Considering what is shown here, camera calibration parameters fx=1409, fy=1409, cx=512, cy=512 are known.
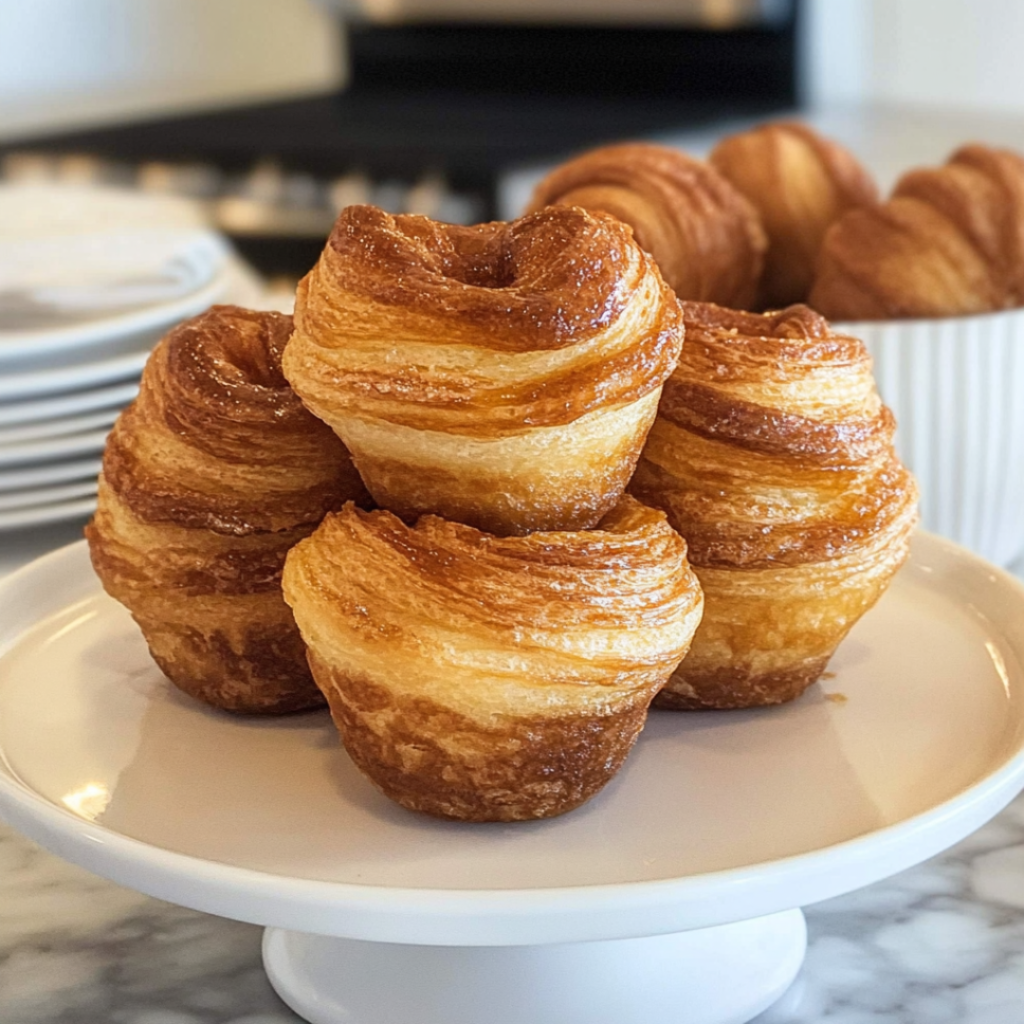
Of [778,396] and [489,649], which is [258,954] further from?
[778,396]

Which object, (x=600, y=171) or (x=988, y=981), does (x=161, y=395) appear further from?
(x=600, y=171)

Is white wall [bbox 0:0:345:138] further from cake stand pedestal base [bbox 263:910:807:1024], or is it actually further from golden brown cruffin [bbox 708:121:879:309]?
cake stand pedestal base [bbox 263:910:807:1024]

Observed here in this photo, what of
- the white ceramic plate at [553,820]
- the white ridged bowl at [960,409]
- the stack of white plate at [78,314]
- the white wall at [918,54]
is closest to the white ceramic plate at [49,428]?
the stack of white plate at [78,314]

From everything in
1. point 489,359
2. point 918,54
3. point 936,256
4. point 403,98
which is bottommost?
point 403,98

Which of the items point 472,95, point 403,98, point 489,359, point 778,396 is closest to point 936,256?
point 778,396

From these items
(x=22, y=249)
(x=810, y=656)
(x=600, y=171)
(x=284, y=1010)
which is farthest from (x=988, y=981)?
(x=22, y=249)

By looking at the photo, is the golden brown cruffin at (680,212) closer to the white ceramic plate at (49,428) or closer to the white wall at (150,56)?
the white ceramic plate at (49,428)
